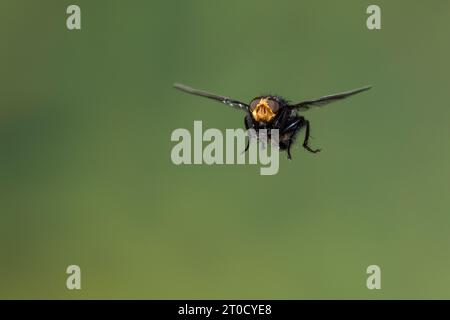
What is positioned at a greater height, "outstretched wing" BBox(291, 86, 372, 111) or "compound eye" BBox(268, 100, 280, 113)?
"outstretched wing" BBox(291, 86, 372, 111)

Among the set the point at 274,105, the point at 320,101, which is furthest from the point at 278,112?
the point at 320,101

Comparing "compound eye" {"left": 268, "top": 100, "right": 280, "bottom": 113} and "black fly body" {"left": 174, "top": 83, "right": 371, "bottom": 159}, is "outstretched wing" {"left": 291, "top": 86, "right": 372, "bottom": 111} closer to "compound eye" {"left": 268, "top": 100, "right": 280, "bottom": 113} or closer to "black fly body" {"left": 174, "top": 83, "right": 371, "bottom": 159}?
"black fly body" {"left": 174, "top": 83, "right": 371, "bottom": 159}

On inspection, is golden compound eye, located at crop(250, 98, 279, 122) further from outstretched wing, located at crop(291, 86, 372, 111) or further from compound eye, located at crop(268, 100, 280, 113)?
outstretched wing, located at crop(291, 86, 372, 111)

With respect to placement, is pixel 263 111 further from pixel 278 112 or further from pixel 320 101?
pixel 320 101

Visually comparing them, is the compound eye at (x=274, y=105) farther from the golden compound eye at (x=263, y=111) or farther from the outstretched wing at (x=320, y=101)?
the outstretched wing at (x=320, y=101)

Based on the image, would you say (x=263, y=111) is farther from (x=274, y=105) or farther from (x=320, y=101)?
(x=320, y=101)

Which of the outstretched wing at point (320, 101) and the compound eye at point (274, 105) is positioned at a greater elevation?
the outstretched wing at point (320, 101)

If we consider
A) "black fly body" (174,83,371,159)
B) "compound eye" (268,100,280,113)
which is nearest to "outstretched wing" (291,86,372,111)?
"black fly body" (174,83,371,159)

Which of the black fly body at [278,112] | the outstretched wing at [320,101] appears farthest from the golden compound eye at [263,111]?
the outstretched wing at [320,101]

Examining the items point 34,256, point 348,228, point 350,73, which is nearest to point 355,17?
point 350,73

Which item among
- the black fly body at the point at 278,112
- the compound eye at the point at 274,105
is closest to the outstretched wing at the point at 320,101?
the black fly body at the point at 278,112

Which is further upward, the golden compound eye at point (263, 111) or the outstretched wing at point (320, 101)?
the outstretched wing at point (320, 101)

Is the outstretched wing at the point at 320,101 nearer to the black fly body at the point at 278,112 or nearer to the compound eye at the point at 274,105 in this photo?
the black fly body at the point at 278,112
